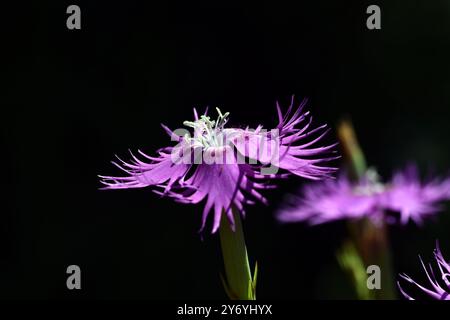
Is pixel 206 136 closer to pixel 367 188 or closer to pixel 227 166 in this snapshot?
pixel 227 166

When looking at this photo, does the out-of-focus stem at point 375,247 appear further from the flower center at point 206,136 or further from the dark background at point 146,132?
the dark background at point 146,132

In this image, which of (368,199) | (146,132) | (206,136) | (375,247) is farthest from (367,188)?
(146,132)

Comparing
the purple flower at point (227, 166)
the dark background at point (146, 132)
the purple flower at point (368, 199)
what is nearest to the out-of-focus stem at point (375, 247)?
the purple flower at point (368, 199)

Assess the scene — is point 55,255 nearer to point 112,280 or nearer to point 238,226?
point 112,280

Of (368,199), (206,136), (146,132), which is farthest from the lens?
(146,132)

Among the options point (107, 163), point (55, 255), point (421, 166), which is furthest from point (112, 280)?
point (421, 166)

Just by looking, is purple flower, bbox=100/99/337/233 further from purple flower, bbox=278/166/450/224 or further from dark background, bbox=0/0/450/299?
dark background, bbox=0/0/450/299
